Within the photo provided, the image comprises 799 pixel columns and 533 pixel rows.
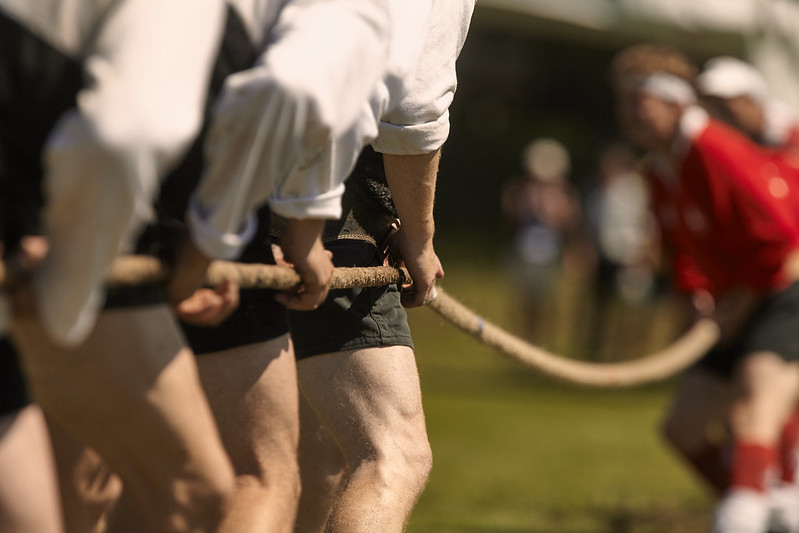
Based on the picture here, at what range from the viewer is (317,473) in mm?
3191

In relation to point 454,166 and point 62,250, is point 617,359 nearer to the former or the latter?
point 454,166

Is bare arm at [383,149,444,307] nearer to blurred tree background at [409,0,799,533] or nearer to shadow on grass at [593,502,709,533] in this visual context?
blurred tree background at [409,0,799,533]

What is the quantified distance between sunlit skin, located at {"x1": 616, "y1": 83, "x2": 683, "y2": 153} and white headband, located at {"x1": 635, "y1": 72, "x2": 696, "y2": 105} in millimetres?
17

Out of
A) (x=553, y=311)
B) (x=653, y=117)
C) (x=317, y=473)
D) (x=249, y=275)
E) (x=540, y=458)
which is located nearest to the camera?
(x=249, y=275)

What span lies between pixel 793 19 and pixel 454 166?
6121 millimetres

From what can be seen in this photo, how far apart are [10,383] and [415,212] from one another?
1130mm

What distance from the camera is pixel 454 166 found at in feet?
53.3

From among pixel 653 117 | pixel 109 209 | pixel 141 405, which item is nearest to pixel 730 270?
pixel 653 117

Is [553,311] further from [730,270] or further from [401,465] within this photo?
[401,465]

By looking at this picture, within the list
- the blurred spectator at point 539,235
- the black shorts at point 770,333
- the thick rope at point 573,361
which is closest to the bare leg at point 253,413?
the thick rope at point 573,361

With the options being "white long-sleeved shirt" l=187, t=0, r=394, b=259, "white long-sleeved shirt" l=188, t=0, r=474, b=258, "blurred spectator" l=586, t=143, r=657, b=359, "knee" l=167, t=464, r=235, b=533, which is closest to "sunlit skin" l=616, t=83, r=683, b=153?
"white long-sleeved shirt" l=188, t=0, r=474, b=258

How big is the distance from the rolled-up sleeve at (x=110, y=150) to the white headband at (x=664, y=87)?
3437 mm

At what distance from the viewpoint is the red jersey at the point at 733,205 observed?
478 cm

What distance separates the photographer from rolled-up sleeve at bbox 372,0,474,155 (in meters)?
2.54
